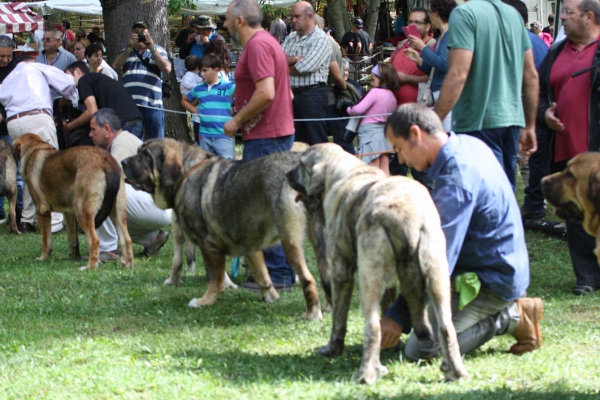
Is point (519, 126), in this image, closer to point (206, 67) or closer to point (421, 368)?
point (421, 368)

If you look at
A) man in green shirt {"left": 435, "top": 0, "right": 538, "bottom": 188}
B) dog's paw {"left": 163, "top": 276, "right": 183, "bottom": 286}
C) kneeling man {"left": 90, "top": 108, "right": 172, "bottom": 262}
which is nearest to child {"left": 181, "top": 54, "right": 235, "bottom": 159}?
kneeling man {"left": 90, "top": 108, "right": 172, "bottom": 262}

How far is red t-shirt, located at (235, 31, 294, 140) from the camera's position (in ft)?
22.3

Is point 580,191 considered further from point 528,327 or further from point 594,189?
point 528,327

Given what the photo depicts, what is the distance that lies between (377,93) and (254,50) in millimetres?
3853

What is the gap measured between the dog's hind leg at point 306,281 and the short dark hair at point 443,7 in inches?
109

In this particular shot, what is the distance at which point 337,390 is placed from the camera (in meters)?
4.41

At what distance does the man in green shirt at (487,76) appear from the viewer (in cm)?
607

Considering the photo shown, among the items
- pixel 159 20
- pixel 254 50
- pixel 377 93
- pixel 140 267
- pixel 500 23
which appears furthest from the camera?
pixel 159 20

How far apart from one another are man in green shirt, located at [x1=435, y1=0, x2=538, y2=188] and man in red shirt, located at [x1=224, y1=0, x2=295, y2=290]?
1481mm

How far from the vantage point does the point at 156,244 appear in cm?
958

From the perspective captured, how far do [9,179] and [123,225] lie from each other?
134 inches

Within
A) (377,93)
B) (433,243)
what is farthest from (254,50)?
(377,93)

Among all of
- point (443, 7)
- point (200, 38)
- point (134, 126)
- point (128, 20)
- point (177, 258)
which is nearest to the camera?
point (443, 7)

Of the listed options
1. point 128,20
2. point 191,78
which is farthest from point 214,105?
point 128,20
